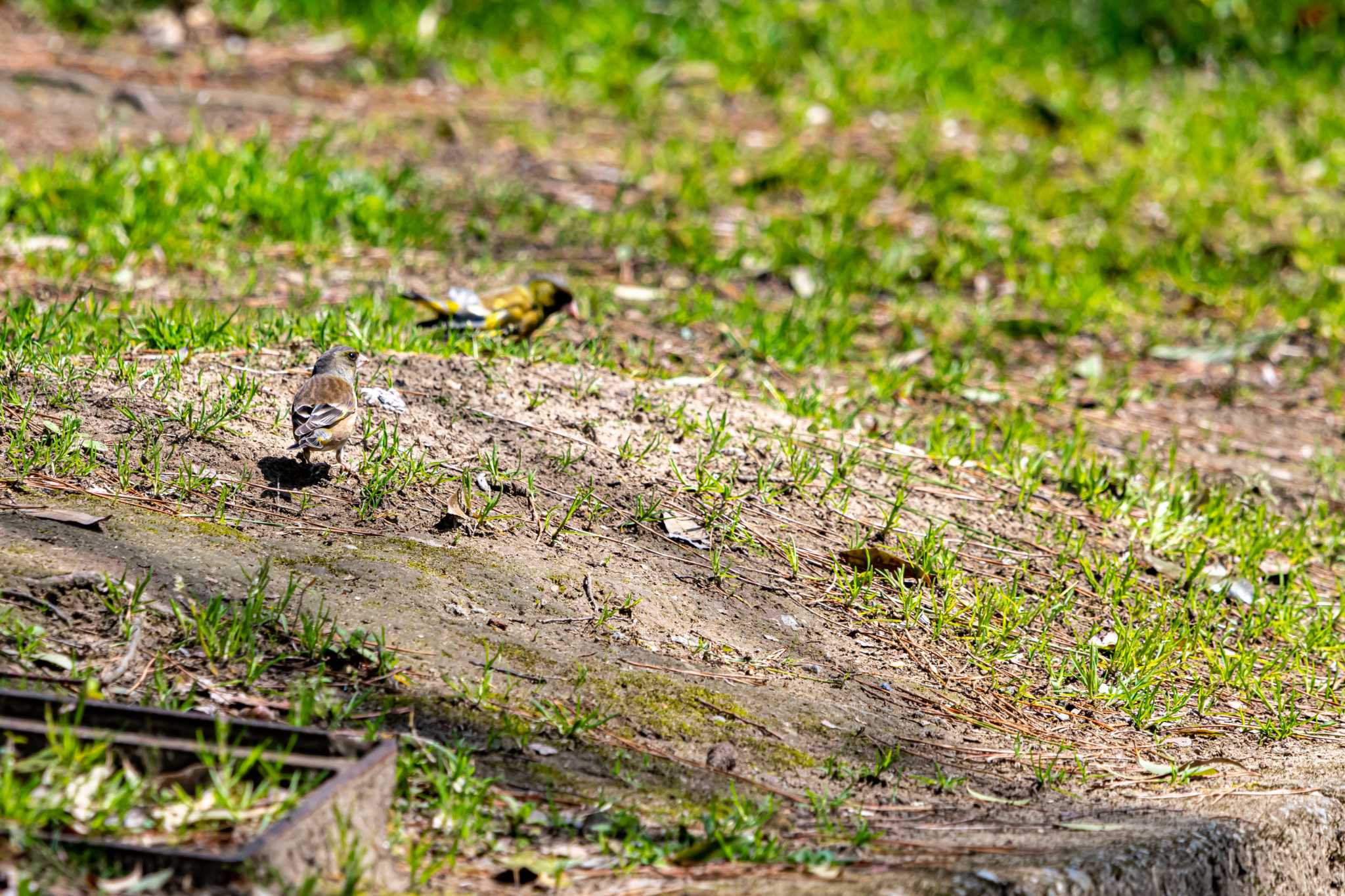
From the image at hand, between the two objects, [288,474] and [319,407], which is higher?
[319,407]

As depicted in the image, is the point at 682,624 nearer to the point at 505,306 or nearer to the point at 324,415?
the point at 324,415

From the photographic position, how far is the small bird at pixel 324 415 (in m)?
3.63

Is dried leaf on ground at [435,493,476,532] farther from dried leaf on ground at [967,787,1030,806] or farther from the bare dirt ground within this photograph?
dried leaf on ground at [967,787,1030,806]

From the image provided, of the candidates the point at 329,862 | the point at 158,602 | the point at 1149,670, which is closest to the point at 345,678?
the point at 158,602

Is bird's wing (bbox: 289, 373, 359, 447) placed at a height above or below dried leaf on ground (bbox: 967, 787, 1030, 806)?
above

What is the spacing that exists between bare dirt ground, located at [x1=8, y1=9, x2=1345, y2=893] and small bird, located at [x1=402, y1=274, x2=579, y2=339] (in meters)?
0.34

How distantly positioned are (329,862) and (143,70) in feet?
25.7

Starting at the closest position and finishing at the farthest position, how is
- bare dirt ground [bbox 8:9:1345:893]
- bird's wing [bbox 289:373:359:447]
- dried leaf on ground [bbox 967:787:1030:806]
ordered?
bare dirt ground [bbox 8:9:1345:893], dried leaf on ground [bbox 967:787:1030:806], bird's wing [bbox 289:373:359:447]

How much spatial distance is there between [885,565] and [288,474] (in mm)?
1775

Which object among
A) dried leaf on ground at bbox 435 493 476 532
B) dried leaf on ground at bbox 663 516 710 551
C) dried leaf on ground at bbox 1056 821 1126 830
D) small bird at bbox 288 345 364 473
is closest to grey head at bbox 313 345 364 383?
small bird at bbox 288 345 364 473

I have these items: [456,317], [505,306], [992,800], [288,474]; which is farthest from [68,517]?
[992,800]

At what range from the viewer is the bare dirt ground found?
293 cm

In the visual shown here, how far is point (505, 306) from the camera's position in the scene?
5023 millimetres

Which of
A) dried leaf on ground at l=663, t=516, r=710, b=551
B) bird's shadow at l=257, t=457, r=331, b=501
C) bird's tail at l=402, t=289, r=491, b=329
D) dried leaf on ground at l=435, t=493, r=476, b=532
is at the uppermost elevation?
bird's tail at l=402, t=289, r=491, b=329
